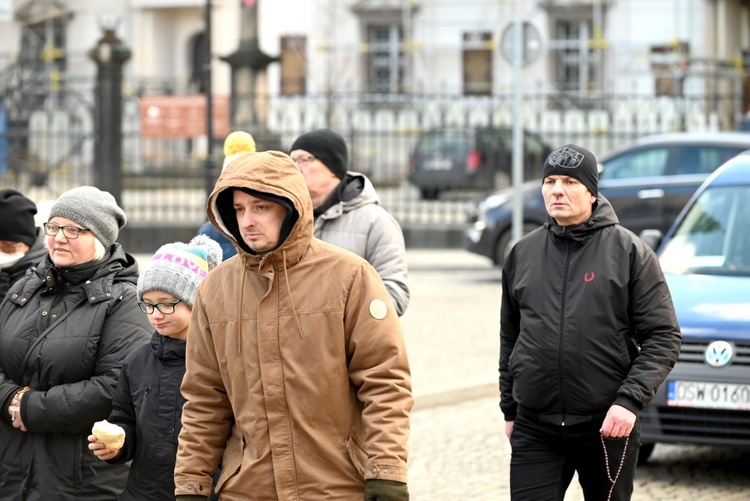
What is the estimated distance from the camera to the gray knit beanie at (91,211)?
520cm

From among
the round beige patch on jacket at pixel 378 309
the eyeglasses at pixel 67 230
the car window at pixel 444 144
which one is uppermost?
the car window at pixel 444 144

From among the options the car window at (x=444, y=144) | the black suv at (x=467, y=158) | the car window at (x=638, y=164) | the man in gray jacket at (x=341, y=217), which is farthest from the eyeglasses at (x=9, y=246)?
the car window at (x=444, y=144)

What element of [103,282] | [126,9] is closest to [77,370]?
→ [103,282]

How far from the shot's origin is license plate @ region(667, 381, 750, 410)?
7.27 m

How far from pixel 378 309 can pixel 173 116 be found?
18913 millimetres

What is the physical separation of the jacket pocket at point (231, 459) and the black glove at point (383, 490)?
41 cm

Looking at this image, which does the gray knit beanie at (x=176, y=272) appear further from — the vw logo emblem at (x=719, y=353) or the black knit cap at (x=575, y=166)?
the vw logo emblem at (x=719, y=353)

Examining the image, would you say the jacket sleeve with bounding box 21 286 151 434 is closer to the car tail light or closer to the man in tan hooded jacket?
the man in tan hooded jacket

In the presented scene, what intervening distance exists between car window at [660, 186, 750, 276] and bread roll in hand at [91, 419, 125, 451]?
179 inches

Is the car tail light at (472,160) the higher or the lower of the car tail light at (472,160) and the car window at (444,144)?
the lower

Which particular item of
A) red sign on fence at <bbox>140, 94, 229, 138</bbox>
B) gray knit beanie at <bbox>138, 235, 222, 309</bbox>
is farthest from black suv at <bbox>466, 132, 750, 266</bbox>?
gray knit beanie at <bbox>138, 235, 222, 309</bbox>


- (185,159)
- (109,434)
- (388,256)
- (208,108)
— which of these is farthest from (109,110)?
(109,434)

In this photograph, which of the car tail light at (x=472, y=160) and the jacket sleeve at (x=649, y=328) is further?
the car tail light at (x=472, y=160)

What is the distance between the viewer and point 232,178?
408 centimetres
